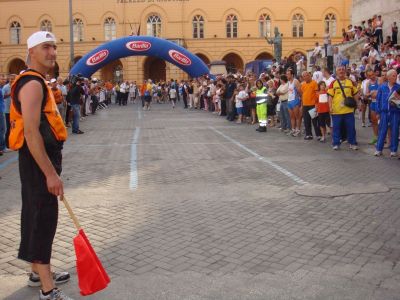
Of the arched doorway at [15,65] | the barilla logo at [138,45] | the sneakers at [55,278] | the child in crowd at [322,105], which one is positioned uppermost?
the arched doorway at [15,65]

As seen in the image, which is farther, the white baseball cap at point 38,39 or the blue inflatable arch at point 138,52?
the blue inflatable arch at point 138,52

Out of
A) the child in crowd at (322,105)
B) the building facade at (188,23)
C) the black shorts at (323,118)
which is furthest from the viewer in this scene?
the building facade at (188,23)

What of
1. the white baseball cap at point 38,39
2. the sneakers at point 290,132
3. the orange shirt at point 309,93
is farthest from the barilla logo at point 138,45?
the white baseball cap at point 38,39

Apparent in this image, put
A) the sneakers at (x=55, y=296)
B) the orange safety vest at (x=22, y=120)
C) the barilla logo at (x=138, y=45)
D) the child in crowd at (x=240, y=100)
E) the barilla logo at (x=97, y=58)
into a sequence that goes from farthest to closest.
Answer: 1. the barilla logo at (x=138, y=45)
2. the barilla logo at (x=97, y=58)
3. the child in crowd at (x=240, y=100)
4. the sneakers at (x=55, y=296)
5. the orange safety vest at (x=22, y=120)

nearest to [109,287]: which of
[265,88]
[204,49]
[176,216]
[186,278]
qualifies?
[186,278]

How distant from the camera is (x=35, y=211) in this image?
12.6ft

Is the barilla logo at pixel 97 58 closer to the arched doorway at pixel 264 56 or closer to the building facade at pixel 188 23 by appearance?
the building facade at pixel 188 23

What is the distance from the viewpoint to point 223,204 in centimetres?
702

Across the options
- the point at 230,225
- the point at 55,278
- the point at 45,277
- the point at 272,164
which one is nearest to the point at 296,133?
the point at 272,164

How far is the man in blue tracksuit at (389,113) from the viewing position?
10609 millimetres

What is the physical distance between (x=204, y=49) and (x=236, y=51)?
131 inches

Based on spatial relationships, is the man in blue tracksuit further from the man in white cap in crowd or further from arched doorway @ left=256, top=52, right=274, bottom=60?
arched doorway @ left=256, top=52, right=274, bottom=60

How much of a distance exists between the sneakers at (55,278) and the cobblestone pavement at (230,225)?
73 mm

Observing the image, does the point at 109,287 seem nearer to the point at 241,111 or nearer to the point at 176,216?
the point at 176,216
